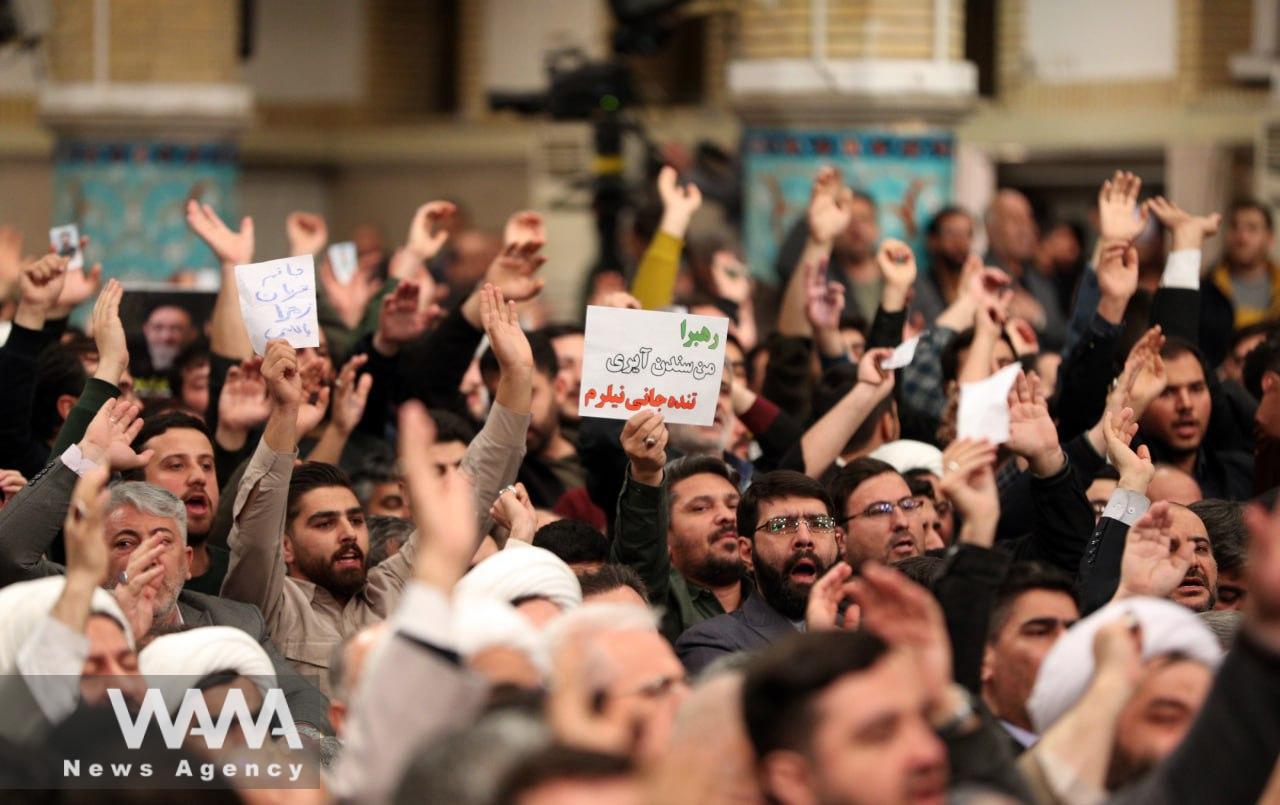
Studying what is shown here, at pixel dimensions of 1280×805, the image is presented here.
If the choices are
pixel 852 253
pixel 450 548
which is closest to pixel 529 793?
pixel 450 548

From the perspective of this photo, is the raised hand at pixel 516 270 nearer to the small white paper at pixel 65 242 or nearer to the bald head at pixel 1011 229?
the small white paper at pixel 65 242

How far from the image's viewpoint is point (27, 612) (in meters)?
3.77

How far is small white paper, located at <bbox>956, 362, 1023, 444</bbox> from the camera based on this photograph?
4.09 metres

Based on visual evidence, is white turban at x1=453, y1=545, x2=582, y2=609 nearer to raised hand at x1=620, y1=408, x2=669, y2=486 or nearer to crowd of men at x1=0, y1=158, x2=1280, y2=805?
crowd of men at x1=0, y1=158, x2=1280, y2=805

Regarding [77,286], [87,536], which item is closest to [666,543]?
[87,536]

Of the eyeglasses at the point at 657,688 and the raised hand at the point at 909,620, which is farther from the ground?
the raised hand at the point at 909,620

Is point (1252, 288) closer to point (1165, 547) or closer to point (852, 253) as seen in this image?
point (852, 253)

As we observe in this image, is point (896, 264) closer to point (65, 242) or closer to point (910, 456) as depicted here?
point (910, 456)

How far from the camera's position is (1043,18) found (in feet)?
47.2

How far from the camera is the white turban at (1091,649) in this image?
140 inches

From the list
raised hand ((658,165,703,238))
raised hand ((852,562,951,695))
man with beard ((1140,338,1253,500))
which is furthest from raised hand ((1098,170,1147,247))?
raised hand ((852,562,951,695))

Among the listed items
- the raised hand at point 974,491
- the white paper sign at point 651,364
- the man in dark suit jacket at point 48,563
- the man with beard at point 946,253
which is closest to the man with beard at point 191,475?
the man in dark suit jacket at point 48,563

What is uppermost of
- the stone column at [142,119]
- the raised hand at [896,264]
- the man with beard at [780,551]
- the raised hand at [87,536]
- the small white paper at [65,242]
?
the stone column at [142,119]

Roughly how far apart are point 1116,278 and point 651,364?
160cm
